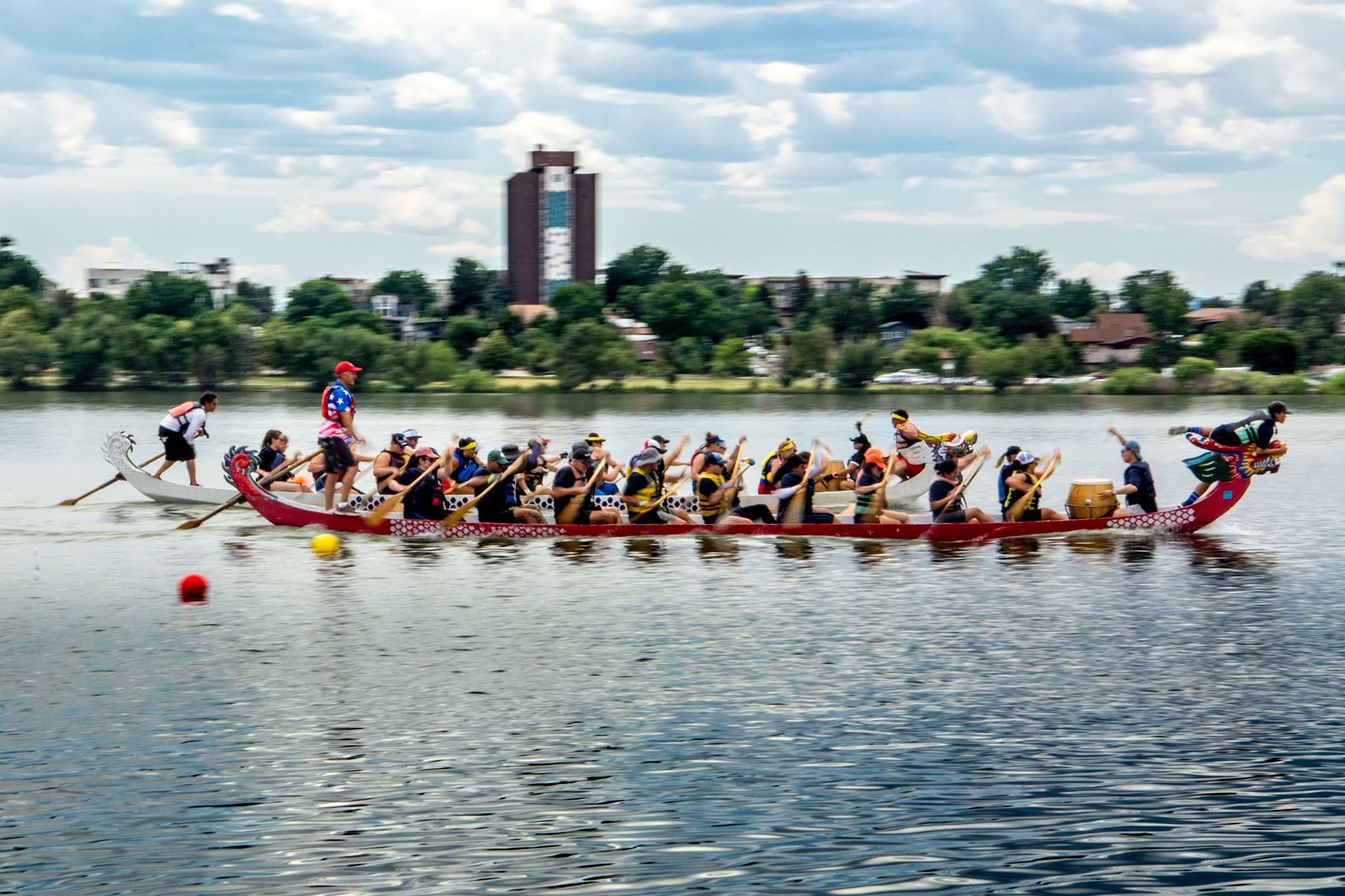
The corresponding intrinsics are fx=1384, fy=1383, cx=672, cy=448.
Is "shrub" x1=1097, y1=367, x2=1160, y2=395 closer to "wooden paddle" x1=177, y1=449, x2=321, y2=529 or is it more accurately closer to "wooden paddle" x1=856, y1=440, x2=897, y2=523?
"wooden paddle" x1=856, y1=440, x2=897, y2=523

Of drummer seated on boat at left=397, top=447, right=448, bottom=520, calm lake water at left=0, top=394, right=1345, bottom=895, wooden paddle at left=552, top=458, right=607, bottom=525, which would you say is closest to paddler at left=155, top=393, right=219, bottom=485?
calm lake water at left=0, top=394, right=1345, bottom=895

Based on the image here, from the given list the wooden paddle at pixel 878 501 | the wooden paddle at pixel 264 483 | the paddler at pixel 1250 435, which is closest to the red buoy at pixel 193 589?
the wooden paddle at pixel 264 483

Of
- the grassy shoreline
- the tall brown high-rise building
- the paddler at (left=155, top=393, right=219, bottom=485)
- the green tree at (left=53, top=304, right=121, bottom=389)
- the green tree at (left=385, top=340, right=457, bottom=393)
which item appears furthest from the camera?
the tall brown high-rise building

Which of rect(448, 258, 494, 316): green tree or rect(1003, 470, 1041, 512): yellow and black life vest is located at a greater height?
rect(448, 258, 494, 316): green tree

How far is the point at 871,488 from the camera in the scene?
779 inches

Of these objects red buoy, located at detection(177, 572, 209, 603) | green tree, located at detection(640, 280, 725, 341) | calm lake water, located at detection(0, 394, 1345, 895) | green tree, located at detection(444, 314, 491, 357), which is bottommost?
calm lake water, located at detection(0, 394, 1345, 895)

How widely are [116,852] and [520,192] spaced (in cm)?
15799

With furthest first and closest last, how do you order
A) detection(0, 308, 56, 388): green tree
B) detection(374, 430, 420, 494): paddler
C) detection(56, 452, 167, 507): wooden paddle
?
detection(0, 308, 56, 388): green tree < detection(56, 452, 167, 507): wooden paddle < detection(374, 430, 420, 494): paddler

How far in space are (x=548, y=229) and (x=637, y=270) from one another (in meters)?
12.6

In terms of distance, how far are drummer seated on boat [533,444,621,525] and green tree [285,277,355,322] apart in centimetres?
10349

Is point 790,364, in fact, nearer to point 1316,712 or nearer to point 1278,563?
point 1278,563

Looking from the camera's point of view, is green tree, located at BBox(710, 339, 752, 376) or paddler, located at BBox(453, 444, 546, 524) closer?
paddler, located at BBox(453, 444, 546, 524)

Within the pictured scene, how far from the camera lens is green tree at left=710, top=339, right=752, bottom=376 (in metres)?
102

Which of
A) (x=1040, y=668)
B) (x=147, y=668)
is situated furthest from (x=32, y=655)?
(x=1040, y=668)
